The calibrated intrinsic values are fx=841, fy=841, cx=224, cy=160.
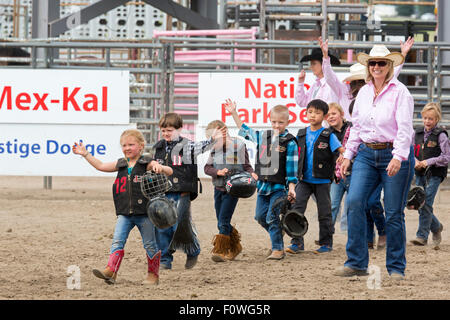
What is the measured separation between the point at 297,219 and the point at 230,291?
194 centimetres

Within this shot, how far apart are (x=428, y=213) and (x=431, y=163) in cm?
57

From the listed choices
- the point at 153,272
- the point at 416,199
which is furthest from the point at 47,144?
the point at 153,272

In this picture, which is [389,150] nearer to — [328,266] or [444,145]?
[328,266]

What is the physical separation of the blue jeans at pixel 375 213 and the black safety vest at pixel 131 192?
270cm

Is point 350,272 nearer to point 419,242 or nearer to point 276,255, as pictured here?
point 276,255

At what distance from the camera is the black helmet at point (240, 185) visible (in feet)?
25.3

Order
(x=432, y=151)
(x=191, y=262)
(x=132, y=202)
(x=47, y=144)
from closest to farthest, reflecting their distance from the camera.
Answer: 1. (x=132, y=202)
2. (x=191, y=262)
3. (x=432, y=151)
4. (x=47, y=144)

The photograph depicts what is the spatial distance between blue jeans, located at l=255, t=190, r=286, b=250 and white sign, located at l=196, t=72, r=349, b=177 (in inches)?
188

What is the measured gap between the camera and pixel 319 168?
835 cm

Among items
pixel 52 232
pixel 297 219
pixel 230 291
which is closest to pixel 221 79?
pixel 52 232

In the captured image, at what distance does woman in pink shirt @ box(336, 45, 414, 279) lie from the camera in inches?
258

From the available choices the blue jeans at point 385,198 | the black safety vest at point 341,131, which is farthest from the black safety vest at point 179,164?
the black safety vest at point 341,131

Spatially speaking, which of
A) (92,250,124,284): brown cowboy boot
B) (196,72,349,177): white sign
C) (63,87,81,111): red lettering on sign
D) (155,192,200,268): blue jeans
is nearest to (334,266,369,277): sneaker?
(155,192,200,268): blue jeans

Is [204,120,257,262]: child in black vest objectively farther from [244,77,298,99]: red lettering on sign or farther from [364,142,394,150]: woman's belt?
[244,77,298,99]: red lettering on sign
